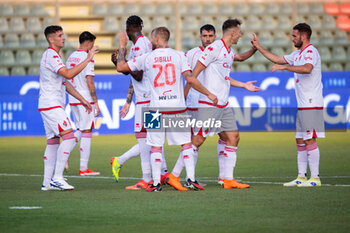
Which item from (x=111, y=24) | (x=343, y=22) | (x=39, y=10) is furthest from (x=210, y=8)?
(x=39, y=10)

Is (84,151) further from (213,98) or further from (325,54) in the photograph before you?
(325,54)

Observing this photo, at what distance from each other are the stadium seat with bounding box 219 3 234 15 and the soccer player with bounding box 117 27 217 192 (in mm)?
18898

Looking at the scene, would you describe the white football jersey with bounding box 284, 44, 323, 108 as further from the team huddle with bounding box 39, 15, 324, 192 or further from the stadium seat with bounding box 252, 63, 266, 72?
the stadium seat with bounding box 252, 63, 266, 72

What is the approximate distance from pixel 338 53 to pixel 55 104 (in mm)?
18481

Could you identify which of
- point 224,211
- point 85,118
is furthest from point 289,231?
point 85,118

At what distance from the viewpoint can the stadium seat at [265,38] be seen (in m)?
26.1

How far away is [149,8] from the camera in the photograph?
27562mm

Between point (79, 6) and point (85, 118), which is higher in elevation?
point (79, 6)

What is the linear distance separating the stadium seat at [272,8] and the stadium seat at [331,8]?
1.91 m

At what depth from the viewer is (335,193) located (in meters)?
8.46

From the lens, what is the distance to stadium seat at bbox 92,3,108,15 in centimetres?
2777

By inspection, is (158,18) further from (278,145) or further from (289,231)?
(289,231)

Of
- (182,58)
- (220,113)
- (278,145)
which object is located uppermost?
(182,58)

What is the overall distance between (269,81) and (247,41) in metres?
5.81
